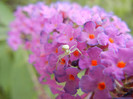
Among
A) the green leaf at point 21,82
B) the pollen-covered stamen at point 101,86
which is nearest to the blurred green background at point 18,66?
the green leaf at point 21,82

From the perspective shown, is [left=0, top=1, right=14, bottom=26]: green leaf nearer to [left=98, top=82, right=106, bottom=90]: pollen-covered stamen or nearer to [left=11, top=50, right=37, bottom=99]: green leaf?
[left=11, top=50, right=37, bottom=99]: green leaf

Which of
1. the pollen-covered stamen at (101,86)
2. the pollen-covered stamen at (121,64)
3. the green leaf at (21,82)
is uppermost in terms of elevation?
the pollen-covered stamen at (121,64)

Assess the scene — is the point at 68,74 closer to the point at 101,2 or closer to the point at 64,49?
the point at 64,49

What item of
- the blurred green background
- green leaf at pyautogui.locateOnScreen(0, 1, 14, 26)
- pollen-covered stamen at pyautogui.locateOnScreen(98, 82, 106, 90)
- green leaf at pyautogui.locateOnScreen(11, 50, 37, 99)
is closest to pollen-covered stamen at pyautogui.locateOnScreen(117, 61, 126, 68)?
pollen-covered stamen at pyautogui.locateOnScreen(98, 82, 106, 90)

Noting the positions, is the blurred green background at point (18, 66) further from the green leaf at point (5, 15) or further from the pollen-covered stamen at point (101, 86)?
the pollen-covered stamen at point (101, 86)

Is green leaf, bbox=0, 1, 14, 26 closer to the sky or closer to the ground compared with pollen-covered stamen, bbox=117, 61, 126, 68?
closer to the sky

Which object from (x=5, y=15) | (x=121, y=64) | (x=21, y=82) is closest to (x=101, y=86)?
(x=121, y=64)

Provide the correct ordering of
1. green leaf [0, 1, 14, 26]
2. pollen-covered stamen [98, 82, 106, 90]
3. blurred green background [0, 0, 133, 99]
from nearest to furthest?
pollen-covered stamen [98, 82, 106, 90] → blurred green background [0, 0, 133, 99] → green leaf [0, 1, 14, 26]

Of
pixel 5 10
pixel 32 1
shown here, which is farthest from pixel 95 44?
pixel 5 10
